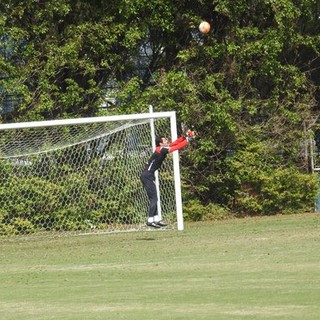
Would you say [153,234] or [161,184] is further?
[161,184]

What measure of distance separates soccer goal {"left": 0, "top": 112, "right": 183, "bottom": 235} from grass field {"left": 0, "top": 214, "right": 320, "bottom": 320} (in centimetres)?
167

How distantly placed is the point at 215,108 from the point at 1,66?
5.54 m

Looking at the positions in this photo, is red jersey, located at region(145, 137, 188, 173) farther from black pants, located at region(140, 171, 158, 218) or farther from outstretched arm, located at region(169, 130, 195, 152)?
black pants, located at region(140, 171, 158, 218)

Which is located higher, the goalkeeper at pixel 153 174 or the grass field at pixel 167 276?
the goalkeeper at pixel 153 174

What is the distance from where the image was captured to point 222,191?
27.0 metres

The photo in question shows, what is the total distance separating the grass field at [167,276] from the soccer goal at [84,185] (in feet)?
5.47

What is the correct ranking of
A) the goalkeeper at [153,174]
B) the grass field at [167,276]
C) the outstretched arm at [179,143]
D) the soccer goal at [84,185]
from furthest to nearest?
1. the soccer goal at [84,185]
2. the goalkeeper at [153,174]
3. the outstretched arm at [179,143]
4. the grass field at [167,276]

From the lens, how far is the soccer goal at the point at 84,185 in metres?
23.0

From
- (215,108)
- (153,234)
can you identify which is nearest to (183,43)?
(215,108)

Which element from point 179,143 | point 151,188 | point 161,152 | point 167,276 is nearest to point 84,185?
point 151,188

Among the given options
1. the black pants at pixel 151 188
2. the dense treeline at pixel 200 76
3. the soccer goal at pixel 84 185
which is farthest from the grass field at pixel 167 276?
the dense treeline at pixel 200 76

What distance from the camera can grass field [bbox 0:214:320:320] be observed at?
33.3 ft

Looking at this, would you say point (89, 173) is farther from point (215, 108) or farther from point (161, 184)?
point (215, 108)

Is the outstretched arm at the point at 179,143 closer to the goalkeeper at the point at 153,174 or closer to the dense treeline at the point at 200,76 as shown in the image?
the goalkeeper at the point at 153,174
